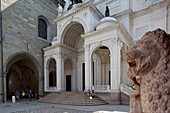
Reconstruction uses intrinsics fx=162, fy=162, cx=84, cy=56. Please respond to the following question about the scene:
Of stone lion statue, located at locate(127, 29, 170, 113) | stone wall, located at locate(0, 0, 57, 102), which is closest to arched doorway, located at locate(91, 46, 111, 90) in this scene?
stone wall, located at locate(0, 0, 57, 102)

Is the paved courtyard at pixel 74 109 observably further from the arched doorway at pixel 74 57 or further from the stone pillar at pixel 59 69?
the arched doorway at pixel 74 57

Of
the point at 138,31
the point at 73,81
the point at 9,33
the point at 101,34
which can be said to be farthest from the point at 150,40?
the point at 73,81

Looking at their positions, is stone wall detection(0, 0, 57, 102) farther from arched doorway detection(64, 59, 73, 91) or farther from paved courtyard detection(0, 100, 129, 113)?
paved courtyard detection(0, 100, 129, 113)

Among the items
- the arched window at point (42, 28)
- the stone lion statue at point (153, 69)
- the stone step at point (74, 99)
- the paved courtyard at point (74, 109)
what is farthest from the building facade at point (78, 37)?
the stone lion statue at point (153, 69)

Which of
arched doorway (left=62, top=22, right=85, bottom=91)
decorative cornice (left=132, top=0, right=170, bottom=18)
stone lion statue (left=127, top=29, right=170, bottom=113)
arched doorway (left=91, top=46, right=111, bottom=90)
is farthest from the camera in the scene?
arched doorway (left=62, top=22, right=85, bottom=91)

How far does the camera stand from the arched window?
2302 centimetres

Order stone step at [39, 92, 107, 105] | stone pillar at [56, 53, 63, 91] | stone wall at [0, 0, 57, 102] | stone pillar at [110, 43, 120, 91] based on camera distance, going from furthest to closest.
A: stone pillar at [56, 53, 63, 91], stone wall at [0, 0, 57, 102], stone pillar at [110, 43, 120, 91], stone step at [39, 92, 107, 105]

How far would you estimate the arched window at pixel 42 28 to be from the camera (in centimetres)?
2302

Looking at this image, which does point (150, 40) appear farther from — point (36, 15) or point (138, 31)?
point (36, 15)

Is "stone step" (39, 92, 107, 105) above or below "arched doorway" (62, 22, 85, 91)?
below

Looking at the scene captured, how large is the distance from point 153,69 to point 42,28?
2304 cm

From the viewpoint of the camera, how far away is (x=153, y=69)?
7.12 feet

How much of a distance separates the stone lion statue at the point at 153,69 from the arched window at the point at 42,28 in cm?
2203

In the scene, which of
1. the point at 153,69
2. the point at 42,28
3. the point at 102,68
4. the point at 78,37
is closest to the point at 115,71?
the point at 102,68
